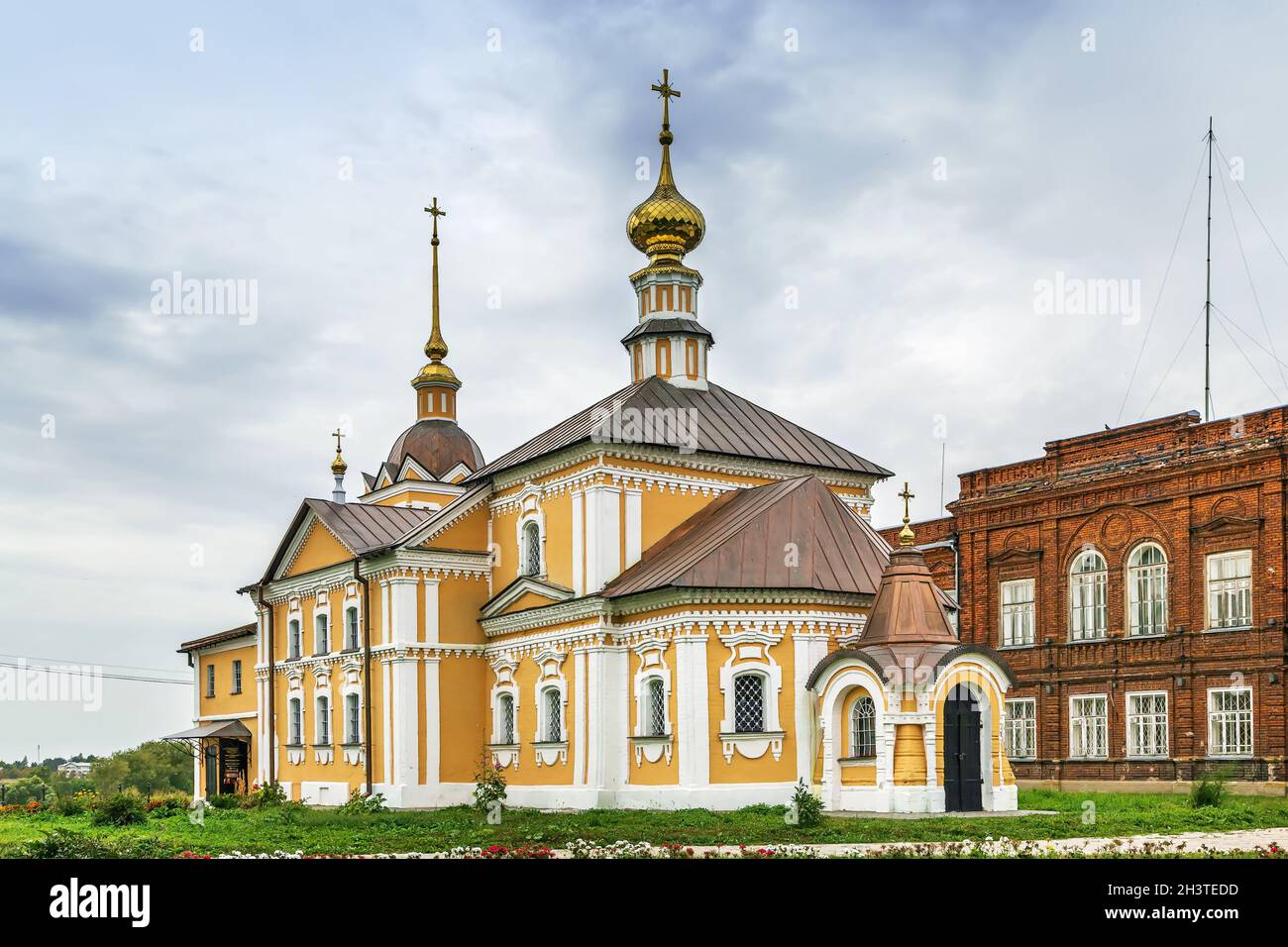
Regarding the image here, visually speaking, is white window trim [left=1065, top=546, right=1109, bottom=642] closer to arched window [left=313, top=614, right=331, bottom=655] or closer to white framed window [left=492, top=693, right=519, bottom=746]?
white framed window [left=492, top=693, right=519, bottom=746]

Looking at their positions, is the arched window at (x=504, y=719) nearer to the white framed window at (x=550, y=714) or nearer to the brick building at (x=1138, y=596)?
the white framed window at (x=550, y=714)

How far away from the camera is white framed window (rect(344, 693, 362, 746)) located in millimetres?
33281

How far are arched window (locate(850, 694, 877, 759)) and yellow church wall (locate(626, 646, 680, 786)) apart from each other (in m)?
3.24

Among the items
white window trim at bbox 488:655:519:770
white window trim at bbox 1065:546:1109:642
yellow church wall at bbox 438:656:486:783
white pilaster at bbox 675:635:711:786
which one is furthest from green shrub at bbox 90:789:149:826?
white window trim at bbox 1065:546:1109:642

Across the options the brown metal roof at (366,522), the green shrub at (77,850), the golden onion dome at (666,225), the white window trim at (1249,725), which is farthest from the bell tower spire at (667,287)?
the green shrub at (77,850)

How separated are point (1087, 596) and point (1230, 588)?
3930 millimetres

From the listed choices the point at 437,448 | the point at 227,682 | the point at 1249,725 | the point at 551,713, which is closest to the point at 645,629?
the point at 551,713

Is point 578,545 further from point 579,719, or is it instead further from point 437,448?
point 437,448

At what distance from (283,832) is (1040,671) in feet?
63.5

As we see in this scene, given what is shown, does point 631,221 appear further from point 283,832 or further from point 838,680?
point 283,832

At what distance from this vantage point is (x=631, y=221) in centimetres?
3438

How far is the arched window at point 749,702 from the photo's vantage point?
26.1 m

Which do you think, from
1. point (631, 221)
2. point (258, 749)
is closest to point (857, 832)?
point (631, 221)
